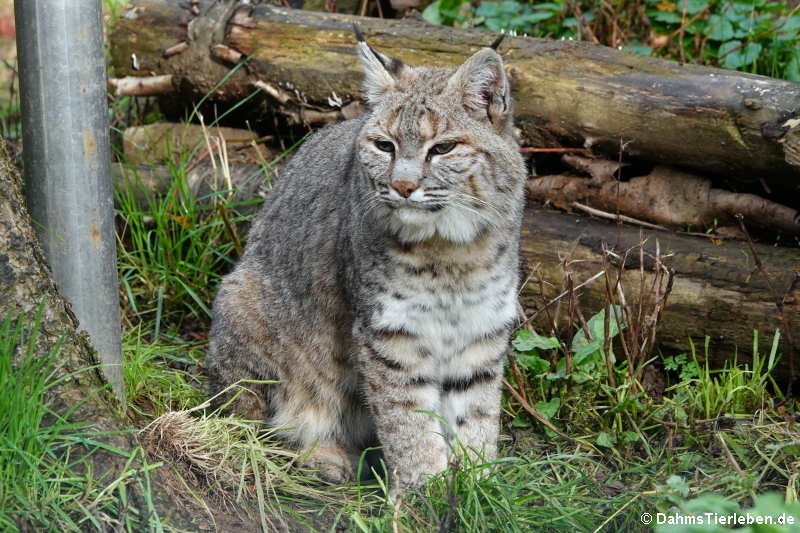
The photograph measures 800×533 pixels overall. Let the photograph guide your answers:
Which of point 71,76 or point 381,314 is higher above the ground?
point 71,76

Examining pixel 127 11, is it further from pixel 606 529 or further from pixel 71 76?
pixel 606 529

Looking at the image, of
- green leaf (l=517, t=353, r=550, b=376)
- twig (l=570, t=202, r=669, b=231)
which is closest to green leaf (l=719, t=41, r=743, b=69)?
twig (l=570, t=202, r=669, b=231)

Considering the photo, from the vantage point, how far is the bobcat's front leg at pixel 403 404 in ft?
12.1

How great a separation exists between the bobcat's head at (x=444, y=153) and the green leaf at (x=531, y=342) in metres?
0.83

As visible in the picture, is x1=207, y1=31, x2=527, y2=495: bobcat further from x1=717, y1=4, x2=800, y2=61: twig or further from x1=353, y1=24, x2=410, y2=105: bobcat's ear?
x1=717, y1=4, x2=800, y2=61: twig

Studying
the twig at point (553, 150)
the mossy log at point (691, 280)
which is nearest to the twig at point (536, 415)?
the mossy log at point (691, 280)

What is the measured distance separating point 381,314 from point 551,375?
1.04 meters

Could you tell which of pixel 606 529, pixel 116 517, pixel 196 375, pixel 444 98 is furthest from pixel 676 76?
pixel 116 517

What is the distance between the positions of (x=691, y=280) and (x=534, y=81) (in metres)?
1.31

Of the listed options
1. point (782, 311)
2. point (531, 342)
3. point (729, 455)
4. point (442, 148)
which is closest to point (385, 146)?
point (442, 148)

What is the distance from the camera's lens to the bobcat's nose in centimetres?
341

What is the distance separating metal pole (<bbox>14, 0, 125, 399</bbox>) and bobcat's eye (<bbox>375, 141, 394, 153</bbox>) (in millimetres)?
1061

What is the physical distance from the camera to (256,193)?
211 inches

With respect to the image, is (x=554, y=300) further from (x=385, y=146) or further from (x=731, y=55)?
(x=731, y=55)
